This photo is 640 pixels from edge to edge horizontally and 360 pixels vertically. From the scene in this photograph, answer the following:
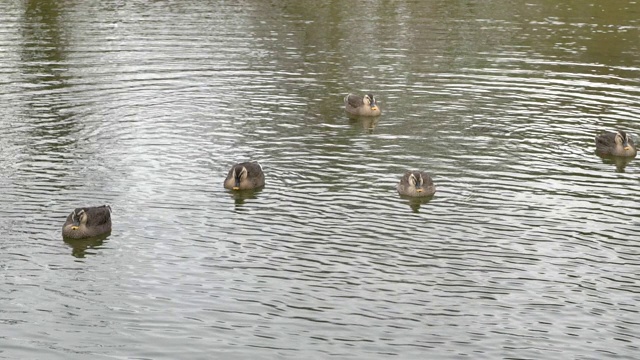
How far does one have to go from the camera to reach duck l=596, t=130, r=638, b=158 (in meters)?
35.0

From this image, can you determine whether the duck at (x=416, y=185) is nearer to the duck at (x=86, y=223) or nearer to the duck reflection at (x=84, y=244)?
the duck at (x=86, y=223)

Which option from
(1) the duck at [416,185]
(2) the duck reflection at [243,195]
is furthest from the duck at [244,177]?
(1) the duck at [416,185]

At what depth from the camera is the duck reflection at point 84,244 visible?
27750 millimetres

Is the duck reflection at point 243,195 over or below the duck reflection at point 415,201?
over

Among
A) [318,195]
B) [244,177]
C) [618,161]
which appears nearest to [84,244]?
[244,177]

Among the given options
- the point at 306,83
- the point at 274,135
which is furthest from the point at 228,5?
the point at 274,135

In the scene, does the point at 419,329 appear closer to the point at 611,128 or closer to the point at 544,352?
the point at 544,352

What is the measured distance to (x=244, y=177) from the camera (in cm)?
3152

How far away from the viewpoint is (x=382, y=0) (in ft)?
212

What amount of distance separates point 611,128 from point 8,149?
1819 centimetres

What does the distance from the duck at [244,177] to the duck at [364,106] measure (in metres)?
7.95

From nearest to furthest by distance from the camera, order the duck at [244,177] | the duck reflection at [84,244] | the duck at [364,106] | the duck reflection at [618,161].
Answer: the duck reflection at [84,244], the duck at [244,177], the duck reflection at [618,161], the duck at [364,106]

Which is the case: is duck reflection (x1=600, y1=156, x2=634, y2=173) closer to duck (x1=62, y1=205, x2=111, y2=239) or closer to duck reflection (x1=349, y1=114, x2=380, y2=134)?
duck reflection (x1=349, y1=114, x2=380, y2=134)

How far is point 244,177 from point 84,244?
198 inches
